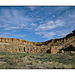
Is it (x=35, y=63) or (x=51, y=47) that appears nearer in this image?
(x=35, y=63)

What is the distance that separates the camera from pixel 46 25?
600 cm

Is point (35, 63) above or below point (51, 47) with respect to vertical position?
below

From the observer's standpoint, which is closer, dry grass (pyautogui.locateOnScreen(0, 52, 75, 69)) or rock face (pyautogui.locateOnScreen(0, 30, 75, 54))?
dry grass (pyautogui.locateOnScreen(0, 52, 75, 69))

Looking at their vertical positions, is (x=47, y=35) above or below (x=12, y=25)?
below

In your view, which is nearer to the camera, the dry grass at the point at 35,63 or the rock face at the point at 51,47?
the dry grass at the point at 35,63

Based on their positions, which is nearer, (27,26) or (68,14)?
(68,14)

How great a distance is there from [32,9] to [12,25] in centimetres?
206
